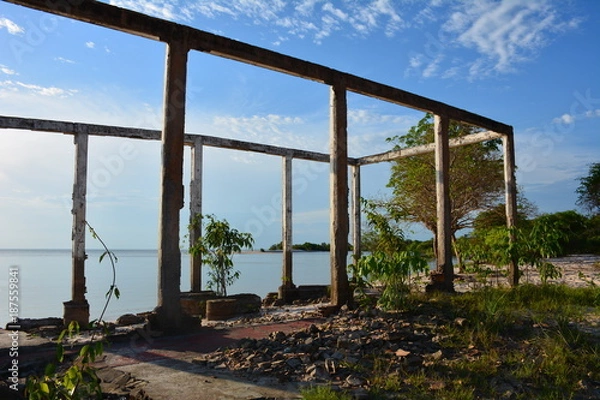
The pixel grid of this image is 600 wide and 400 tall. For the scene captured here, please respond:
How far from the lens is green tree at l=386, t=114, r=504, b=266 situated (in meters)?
15.1

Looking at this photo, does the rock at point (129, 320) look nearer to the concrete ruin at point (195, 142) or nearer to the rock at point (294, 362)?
the concrete ruin at point (195, 142)

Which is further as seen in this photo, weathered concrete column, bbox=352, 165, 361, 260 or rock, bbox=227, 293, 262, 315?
weathered concrete column, bbox=352, 165, 361, 260

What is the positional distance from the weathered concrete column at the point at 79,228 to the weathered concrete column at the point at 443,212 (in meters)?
6.63

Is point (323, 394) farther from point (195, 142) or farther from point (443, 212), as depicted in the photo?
point (195, 142)

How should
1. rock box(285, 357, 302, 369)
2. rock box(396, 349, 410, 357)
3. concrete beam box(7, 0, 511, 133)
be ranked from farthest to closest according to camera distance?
concrete beam box(7, 0, 511, 133)
rock box(396, 349, 410, 357)
rock box(285, 357, 302, 369)

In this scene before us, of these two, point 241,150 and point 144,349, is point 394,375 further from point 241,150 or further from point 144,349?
point 241,150

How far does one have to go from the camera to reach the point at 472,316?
18.2ft

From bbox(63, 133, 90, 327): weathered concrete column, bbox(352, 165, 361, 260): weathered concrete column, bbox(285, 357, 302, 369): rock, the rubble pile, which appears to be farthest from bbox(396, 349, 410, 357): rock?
bbox(352, 165, 361, 260): weathered concrete column

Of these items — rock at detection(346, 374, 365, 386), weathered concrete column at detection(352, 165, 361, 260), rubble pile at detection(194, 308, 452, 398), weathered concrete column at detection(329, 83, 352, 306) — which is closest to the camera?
rock at detection(346, 374, 365, 386)

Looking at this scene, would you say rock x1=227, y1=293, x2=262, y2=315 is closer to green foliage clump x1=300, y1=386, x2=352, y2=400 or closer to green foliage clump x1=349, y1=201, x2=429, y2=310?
green foliage clump x1=349, y1=201, x2=429, y2=310

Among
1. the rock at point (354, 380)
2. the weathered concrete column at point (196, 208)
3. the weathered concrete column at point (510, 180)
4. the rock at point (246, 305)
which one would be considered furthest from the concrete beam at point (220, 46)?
the rock at point (354, 380)

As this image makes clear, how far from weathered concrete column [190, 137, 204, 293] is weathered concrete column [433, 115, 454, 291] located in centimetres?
483

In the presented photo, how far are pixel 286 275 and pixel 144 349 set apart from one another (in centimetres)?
620

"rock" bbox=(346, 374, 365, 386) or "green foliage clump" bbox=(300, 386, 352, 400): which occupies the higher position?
"green foliage clump" bbox=(300, 386, 352, 400)
